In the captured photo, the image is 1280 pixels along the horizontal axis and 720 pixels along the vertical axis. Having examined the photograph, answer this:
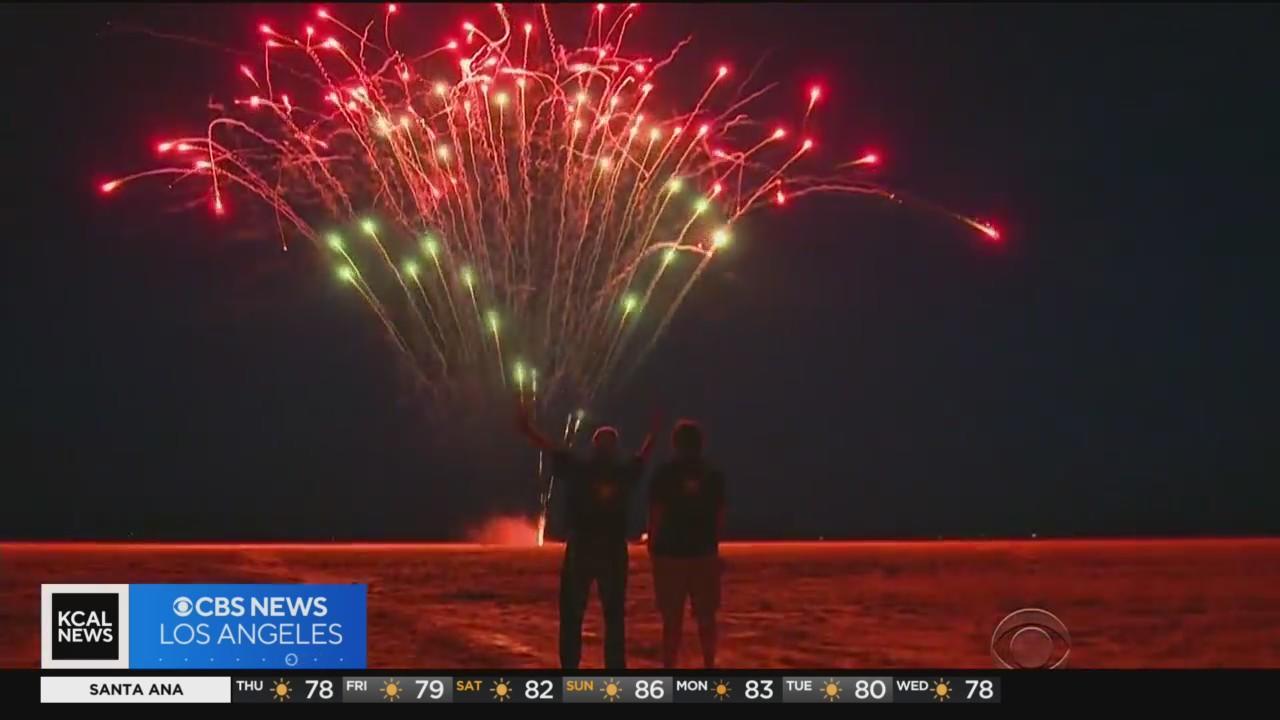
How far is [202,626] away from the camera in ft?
20.0

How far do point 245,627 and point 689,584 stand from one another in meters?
2.37

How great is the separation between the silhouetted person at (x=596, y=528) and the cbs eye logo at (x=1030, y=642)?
2020 mm

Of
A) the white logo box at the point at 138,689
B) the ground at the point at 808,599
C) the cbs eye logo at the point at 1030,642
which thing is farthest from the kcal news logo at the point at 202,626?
the cbs eye logo at the point at 1030,642

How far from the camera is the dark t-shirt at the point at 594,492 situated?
23.0 ft

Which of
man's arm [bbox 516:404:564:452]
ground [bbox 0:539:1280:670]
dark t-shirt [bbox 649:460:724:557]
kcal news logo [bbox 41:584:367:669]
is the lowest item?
ground [bbox 0:539:1280:670]

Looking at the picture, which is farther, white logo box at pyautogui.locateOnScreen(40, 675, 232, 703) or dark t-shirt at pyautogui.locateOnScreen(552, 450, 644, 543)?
dark t-shirt at pyautogui.locateOnScreen(552, 450, 644, 543)

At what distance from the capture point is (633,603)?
39.1ft

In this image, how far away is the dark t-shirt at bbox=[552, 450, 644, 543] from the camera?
7.02 m

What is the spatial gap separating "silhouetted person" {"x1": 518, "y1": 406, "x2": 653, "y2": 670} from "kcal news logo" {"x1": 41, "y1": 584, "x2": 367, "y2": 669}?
1257 mm

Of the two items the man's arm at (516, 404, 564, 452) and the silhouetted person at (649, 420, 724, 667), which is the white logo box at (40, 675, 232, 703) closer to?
the man's arm at (516, 404, 564, 452)
